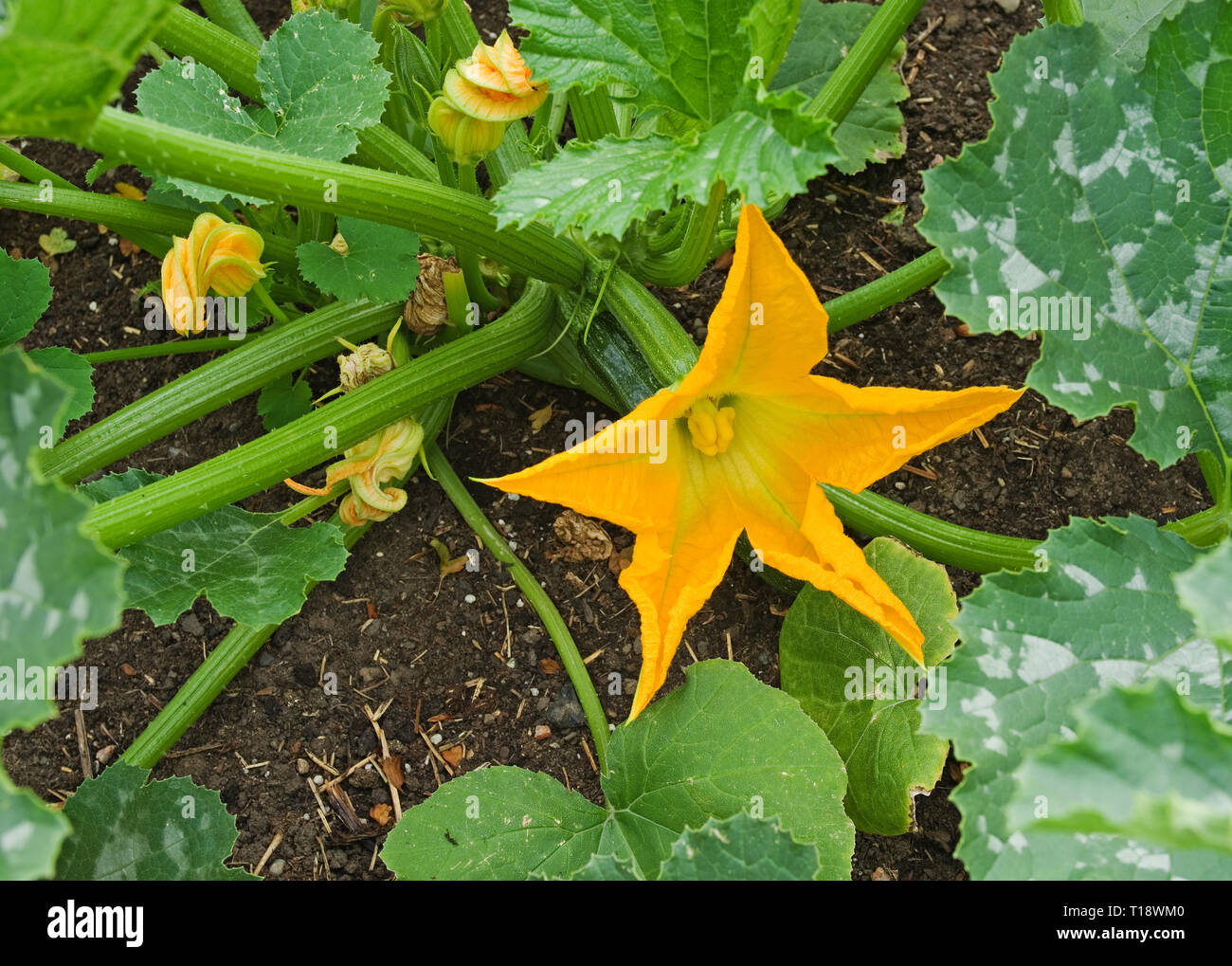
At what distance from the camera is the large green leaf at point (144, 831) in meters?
1.78

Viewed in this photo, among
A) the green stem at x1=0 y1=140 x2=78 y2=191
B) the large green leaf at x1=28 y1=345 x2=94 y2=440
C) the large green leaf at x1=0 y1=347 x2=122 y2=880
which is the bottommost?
the large green leaf at x1=0 y1=347 x2=122 y2=880

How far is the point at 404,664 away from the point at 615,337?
0.77 meters

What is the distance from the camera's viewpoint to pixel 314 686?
2219 millimetres

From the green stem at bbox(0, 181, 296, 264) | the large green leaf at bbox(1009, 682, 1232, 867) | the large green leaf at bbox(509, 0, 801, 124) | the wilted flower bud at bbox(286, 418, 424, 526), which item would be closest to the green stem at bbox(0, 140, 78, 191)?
the green stem at bbox(0, 181, 296, 264)

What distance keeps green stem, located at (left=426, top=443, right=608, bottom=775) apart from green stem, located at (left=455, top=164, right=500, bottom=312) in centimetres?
31

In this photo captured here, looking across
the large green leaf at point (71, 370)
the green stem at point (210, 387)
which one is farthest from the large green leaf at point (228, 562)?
the large green leaf at point (71, 370)

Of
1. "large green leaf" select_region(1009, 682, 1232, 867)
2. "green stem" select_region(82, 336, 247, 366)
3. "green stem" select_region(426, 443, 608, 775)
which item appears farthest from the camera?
"green stem" select_region(82, 336, 247, 366)

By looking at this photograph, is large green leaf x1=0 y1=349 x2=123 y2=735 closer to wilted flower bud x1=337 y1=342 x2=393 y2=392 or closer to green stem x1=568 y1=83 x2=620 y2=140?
wilted flower bud x1=337 y1=342 x2=393 y2=392

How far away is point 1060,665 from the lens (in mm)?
1474

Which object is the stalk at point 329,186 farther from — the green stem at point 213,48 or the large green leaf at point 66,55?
the green stem at point 213,48

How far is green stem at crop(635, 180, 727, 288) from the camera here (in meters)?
1.70

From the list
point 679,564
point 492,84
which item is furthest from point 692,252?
point 679,564
